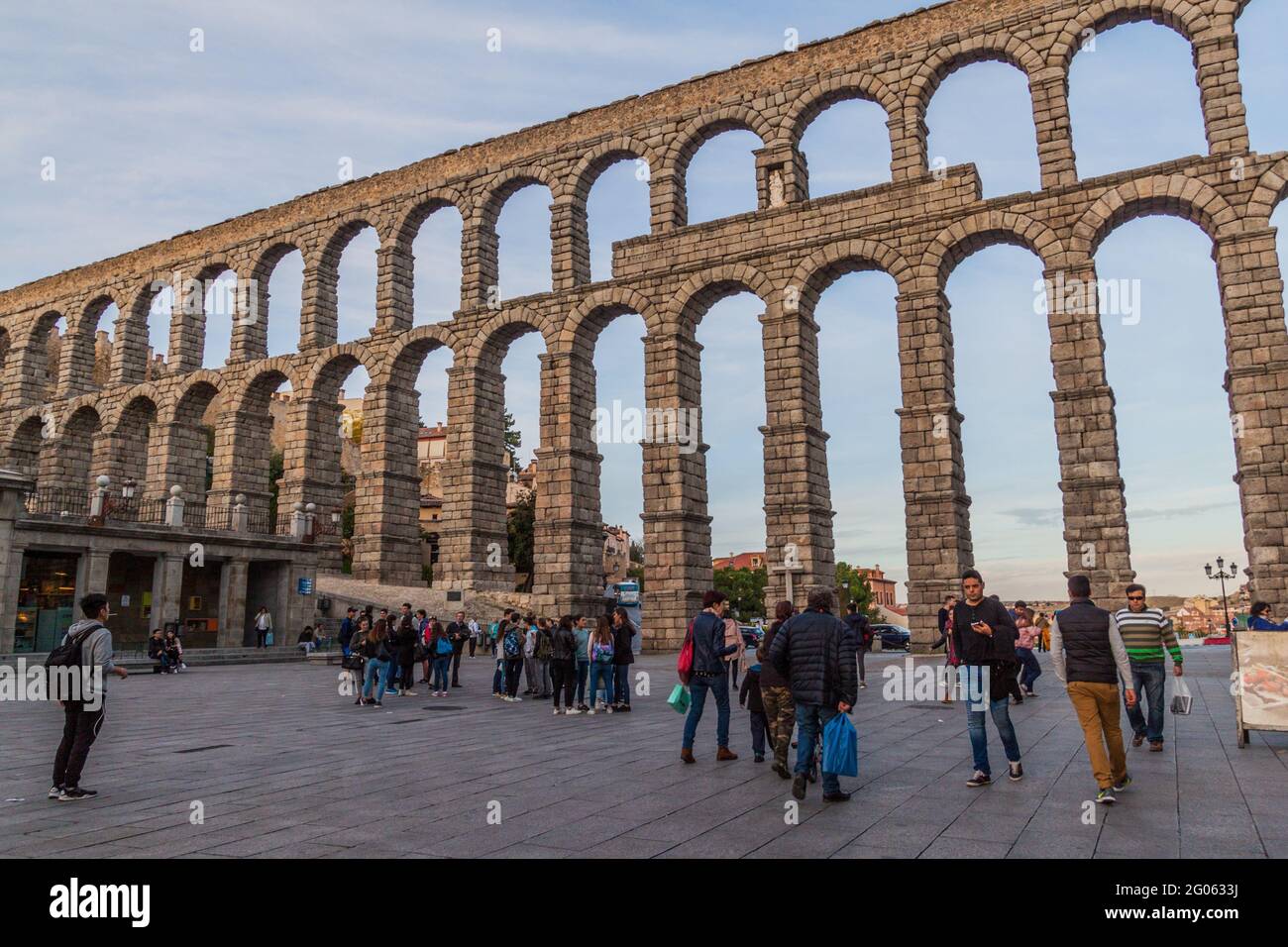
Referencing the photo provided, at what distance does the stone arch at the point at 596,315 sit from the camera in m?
32.0

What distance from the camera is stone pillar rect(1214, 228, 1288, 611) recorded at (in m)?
21.8

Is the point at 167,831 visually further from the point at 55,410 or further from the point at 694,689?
the point at 55,410

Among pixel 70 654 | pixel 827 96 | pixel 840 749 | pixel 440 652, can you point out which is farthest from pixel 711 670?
pixel 827 96

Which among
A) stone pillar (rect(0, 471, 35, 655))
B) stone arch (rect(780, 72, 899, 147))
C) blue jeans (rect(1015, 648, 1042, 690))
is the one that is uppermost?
stone arch (rect(780, 72, 899, 147))

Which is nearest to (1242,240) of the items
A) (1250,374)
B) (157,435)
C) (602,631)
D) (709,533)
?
(1250,374)

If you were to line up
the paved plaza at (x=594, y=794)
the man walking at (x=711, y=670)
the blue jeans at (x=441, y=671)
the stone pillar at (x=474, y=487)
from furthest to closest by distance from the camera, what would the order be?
the stone pillar at (x=474, y=487), the blue jeans at (x=441, y=671), the man walking at (x=711, y=670), the paved plaza at (x=594, y=794)

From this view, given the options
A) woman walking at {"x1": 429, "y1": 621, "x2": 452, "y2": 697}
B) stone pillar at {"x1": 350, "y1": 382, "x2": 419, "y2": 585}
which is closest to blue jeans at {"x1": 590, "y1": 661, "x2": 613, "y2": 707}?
woman walking at {"x1": 429, "y1": 621, "x2": 452, "y2": 697}

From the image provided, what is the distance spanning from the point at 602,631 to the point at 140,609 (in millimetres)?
21962

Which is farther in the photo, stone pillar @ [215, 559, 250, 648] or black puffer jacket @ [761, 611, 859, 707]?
stone pillar @ [215, 559, 250, 648]

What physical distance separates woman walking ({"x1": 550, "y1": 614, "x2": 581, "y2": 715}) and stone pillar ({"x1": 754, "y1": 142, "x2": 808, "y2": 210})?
20455 millimetres

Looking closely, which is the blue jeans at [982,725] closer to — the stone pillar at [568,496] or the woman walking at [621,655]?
the woman walking at [621,655]

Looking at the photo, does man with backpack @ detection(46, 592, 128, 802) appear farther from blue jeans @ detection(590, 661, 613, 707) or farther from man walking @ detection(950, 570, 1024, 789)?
blue jeans @ detection(590, 661, 613, 707)

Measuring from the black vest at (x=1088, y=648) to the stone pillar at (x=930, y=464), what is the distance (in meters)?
17.4

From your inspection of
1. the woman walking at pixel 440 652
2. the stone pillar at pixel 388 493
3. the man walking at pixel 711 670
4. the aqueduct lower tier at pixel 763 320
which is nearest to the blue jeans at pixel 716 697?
the man walking at pixel 711 670
